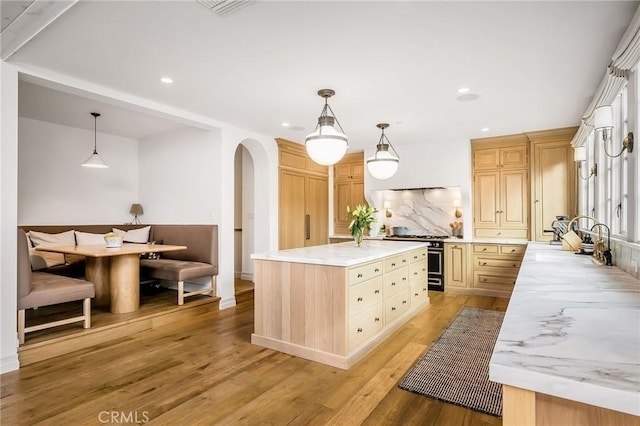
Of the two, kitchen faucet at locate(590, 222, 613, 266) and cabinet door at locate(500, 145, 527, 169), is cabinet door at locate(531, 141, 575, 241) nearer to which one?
cabinet door at locate(500, 145, 527, 169)

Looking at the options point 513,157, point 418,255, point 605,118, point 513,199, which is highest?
point 513,157

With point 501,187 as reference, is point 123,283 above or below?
below

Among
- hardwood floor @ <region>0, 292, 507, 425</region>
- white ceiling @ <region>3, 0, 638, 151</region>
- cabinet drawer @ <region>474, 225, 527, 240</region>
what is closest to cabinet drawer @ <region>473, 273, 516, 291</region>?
cabinet drawer @ <region>474, 225, 527, 240</region>

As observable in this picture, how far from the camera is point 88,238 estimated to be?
5.02m

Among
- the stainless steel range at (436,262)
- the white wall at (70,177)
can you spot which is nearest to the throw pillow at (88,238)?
the white wall at (70,177)

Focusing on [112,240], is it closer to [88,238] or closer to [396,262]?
[88,238]

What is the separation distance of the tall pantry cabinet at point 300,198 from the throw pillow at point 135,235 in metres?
2.12

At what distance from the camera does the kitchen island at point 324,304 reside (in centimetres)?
281

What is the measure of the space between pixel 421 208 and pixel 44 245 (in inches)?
227

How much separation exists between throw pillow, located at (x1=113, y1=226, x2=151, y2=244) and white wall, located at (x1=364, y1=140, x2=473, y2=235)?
3.99 meters

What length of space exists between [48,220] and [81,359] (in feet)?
10.2

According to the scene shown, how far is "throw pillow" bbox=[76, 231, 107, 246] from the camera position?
4965 millimetres

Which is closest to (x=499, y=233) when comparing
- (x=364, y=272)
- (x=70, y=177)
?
(x=364, y=272)

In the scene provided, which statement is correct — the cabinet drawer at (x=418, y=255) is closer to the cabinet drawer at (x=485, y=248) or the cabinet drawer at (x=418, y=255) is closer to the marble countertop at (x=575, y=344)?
the cabinet drawer at (x=485, y=248)
